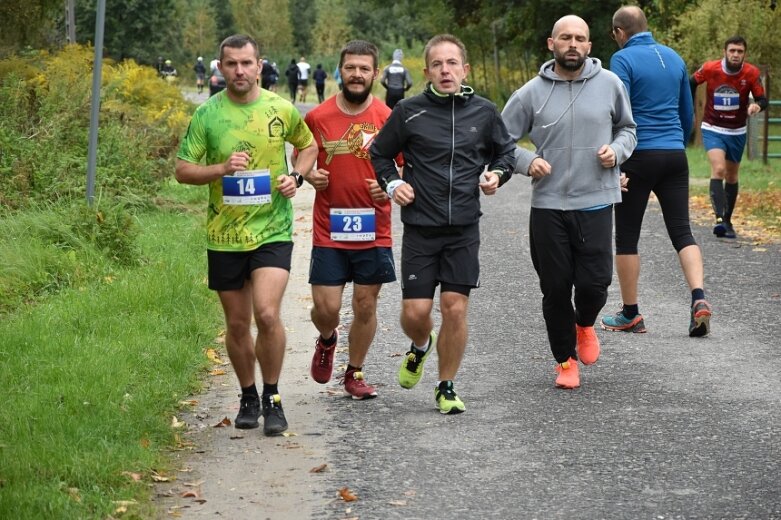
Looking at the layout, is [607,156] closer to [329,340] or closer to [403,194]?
[403,194]

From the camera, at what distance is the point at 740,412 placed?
286 inches

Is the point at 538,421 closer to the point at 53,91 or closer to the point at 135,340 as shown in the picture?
the point at 135,340

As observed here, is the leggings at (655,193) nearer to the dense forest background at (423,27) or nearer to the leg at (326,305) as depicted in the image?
the leg at (326,305)

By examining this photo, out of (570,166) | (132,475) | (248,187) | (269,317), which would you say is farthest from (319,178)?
(132,475)

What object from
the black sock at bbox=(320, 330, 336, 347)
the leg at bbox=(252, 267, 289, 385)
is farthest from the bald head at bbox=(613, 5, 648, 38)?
the leg at bbox=(252, 267, 289, 385)

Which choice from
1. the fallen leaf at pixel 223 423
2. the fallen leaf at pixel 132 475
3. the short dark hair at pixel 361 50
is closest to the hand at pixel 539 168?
the short dark hair at pixel 361 50

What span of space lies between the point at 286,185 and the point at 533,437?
5.72ft

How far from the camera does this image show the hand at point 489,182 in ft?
23.2

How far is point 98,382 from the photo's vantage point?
25.2 ft

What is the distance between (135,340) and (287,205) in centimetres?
221

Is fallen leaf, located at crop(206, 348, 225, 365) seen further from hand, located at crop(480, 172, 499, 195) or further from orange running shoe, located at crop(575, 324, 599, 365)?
hand, located at crop(480, 172, 499, 195)

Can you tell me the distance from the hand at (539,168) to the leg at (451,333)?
860mm

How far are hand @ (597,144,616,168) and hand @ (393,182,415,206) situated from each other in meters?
1.25

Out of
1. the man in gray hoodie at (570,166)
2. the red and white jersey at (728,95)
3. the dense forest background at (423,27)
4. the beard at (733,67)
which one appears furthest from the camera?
the dense forest background at (423,27)
